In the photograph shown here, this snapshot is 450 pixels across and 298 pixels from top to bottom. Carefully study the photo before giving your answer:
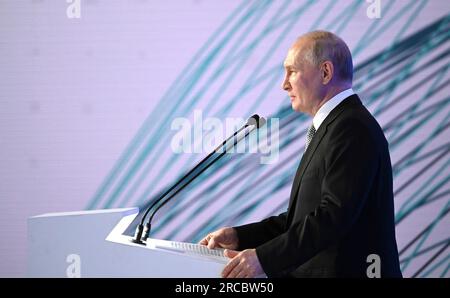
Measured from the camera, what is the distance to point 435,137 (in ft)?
11.5

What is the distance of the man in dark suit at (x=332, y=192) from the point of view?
1565 millimetres

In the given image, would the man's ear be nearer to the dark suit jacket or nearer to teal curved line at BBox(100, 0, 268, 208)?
the dark suit jacket

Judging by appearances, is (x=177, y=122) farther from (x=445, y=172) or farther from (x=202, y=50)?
(x=445, y=172)

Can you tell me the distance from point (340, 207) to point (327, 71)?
1.52ft

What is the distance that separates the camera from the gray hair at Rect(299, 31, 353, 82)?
5.85 ft

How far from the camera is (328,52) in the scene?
178cm

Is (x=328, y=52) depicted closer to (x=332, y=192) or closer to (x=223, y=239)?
(x=332, y=192)

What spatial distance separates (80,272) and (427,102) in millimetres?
2590

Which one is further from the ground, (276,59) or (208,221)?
(276,59)

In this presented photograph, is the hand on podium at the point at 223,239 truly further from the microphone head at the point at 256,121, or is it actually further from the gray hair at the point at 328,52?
the gray hair at the point at 328,52

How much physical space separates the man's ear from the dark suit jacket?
0.09 m
